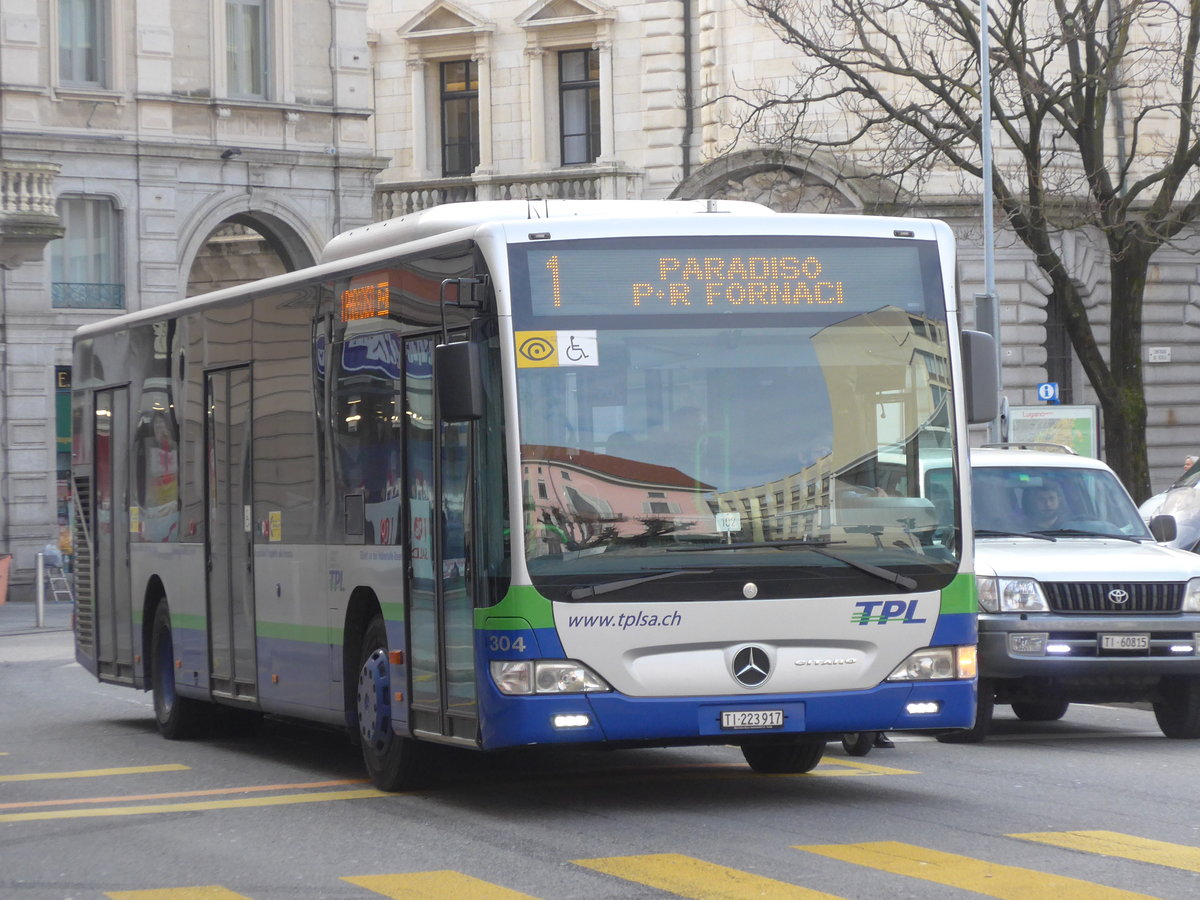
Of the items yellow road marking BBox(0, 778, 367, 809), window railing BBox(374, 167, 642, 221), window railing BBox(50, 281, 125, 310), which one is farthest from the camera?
window railing BBox(374, 167, 642, 221)

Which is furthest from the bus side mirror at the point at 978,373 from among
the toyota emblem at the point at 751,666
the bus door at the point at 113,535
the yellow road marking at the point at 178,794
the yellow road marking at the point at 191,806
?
the bus door at the point at 113,535

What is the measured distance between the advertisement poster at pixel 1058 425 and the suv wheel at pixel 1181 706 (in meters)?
15.9

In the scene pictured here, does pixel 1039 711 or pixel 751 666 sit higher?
pixel 751 666

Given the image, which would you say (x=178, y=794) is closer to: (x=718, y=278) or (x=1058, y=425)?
(x=718, y=278)

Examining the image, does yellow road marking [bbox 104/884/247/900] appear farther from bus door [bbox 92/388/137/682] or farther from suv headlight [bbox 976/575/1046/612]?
bus door [bbox 92/388/137/682]

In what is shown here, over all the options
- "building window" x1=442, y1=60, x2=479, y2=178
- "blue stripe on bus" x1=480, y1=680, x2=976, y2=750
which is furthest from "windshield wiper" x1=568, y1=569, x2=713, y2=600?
"building window" x1=442, y1=60, x2=479, y2=178

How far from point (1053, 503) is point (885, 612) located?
16.5 feet

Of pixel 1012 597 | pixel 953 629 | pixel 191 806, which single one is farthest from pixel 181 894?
pixel 1012 597

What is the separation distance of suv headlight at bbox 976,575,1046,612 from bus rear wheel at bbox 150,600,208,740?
537cm

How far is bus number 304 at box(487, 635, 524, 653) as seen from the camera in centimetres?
989

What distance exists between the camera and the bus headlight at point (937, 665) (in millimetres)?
10367

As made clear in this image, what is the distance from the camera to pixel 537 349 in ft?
32.9

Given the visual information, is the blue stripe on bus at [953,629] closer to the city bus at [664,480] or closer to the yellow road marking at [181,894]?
the city bus at [664,480]

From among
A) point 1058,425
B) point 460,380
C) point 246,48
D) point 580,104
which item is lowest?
point 460,380
